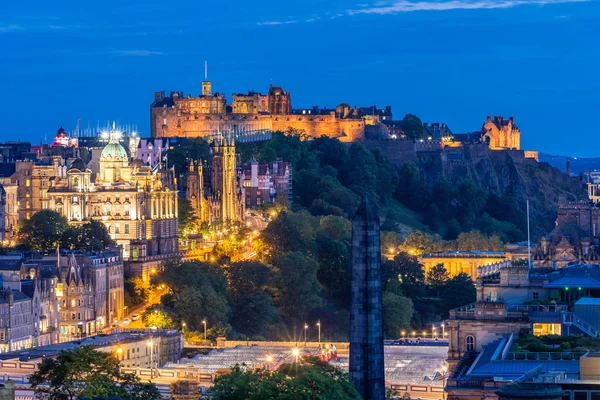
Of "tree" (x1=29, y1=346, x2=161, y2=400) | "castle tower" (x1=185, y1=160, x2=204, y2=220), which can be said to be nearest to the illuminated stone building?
"castle tower" (x1=185, y1=160, x2=204, y2=220)

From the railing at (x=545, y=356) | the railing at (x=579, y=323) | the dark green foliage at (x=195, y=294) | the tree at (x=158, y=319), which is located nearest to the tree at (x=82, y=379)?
the railing at (x=545, y=356)

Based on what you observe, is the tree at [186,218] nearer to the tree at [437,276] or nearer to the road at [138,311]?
the tree at [437,276]

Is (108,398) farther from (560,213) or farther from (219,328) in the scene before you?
(560,213)

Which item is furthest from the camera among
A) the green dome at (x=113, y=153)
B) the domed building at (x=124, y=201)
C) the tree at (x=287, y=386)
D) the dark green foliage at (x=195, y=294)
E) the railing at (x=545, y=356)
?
the green dome at (x=113, y=153)

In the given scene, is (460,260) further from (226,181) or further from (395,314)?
(395,314)

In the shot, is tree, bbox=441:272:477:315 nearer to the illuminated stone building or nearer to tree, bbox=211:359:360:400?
the illuminated stone building

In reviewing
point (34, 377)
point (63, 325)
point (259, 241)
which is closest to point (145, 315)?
point (63, 325)

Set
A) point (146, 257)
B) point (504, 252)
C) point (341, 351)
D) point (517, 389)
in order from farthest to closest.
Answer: point (504, 252) → point (146, 257) → point (341, 351) → point (517, 389)

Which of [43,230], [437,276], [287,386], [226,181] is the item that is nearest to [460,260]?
[437,276]
